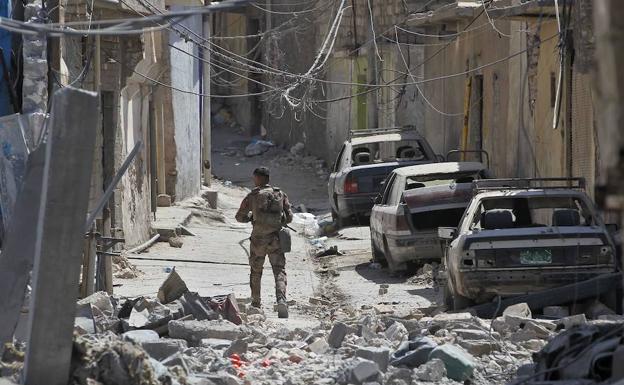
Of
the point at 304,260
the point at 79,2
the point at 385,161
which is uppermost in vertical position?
the point at 79,2

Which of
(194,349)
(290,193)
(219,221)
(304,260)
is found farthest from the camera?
(290,193)

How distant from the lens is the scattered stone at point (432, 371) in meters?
9.45

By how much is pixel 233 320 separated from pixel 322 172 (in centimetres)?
2643

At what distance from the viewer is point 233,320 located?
12.4 m

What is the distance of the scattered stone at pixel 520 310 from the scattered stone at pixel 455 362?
2.20m

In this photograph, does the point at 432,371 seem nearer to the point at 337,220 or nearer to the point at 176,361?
the point at 176,361

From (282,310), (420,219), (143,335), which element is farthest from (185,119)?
(143,335)

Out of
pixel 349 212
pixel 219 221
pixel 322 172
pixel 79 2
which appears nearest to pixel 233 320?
pixel 79 2

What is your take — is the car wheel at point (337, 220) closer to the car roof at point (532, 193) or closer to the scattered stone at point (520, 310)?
the car roof at point (532, 193)

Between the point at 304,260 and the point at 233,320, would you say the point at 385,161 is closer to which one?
the point at 304,260

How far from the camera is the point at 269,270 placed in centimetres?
2005

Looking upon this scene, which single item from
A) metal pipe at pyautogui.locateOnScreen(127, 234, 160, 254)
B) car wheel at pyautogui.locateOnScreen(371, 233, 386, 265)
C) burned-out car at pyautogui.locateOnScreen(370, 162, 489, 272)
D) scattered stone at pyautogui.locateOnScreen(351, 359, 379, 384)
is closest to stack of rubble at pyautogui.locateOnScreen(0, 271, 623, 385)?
scattered stone at pyautogui.locateOnScreen(351, 359, 379, 384)

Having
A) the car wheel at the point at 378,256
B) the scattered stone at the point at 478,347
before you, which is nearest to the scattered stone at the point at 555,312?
the scattered stone at the point at 478,347

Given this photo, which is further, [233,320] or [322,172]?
[322,172]
